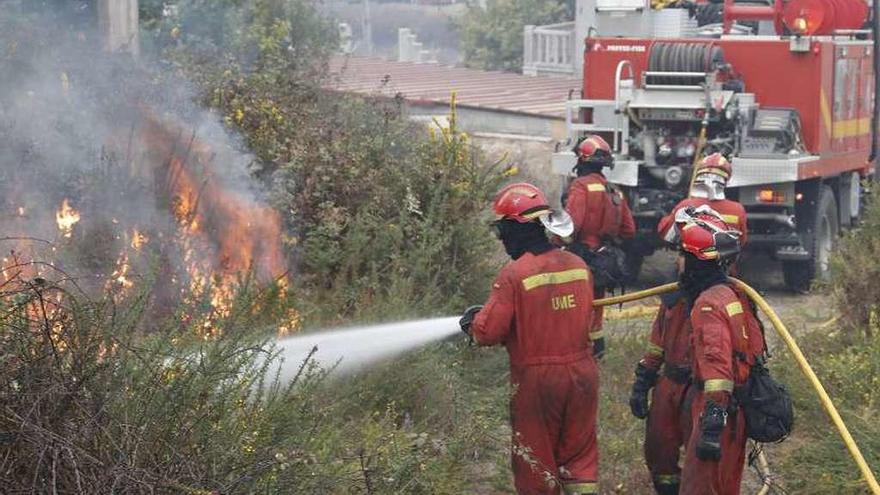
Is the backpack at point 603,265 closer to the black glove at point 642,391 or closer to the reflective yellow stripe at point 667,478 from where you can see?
the black glove at point 642,391

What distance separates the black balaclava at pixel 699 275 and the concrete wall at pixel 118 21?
8.43 metres

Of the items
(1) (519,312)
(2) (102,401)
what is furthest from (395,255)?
(2) (102,401)

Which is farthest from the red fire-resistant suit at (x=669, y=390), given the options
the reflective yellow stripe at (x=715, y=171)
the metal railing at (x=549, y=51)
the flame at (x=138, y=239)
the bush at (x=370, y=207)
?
the metal railing at (x=549, y=51)

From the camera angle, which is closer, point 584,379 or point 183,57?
point 584,379

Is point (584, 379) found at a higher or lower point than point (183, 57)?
lower

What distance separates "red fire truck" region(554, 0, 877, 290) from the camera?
43.4ft

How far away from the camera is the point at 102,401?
4.95m

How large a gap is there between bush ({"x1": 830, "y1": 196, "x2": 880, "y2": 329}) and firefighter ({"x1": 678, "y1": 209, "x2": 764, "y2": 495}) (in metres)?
3.18

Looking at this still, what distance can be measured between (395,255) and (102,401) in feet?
14.3

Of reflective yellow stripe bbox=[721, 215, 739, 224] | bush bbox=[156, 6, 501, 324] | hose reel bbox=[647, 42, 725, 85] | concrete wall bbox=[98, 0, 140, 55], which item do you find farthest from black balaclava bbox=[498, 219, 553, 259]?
concrete wall bbox=[98, 0, 140, 55]

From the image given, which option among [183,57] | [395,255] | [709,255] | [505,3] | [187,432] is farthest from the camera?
[505,3]

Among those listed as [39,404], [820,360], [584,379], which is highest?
[39,404]

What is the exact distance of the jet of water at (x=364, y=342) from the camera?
25.2ft

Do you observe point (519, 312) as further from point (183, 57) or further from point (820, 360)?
point (183, 57)
